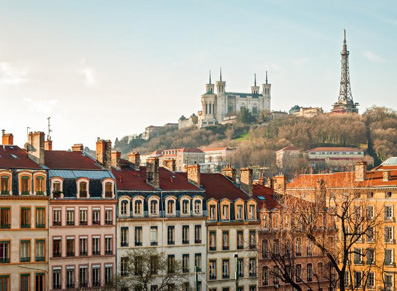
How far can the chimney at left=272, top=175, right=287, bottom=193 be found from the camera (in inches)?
3147

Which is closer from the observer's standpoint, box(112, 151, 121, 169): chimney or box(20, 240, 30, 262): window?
box(20, 240, 30, 262): window

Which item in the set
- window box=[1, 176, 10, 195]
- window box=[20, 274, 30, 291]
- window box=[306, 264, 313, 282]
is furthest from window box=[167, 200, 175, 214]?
window box=[306, 264, 313, 282]

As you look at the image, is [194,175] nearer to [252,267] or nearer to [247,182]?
[247,182]

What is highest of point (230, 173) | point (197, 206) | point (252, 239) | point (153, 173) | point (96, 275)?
point (153, 173)

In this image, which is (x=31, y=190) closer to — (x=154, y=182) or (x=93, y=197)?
(x=93, y=197)

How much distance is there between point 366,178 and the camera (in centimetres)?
8381

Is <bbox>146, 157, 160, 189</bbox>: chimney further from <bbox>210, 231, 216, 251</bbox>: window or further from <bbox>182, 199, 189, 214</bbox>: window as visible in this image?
<bbox>210, 231, 216, 251</bbox>: window

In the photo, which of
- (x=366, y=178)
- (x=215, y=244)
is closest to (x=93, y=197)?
(x=215, y=244)

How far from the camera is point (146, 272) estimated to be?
2440 inches

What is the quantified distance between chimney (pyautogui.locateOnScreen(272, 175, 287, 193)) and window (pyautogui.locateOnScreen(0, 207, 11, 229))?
95.5 feet

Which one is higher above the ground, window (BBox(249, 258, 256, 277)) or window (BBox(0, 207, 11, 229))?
window (BBox(0, 207, 11, 229))

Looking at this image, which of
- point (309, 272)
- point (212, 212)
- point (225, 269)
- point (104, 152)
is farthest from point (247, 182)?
point (104, 152)

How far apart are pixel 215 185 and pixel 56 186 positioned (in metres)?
16.5

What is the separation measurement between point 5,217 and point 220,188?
66.9 feet
